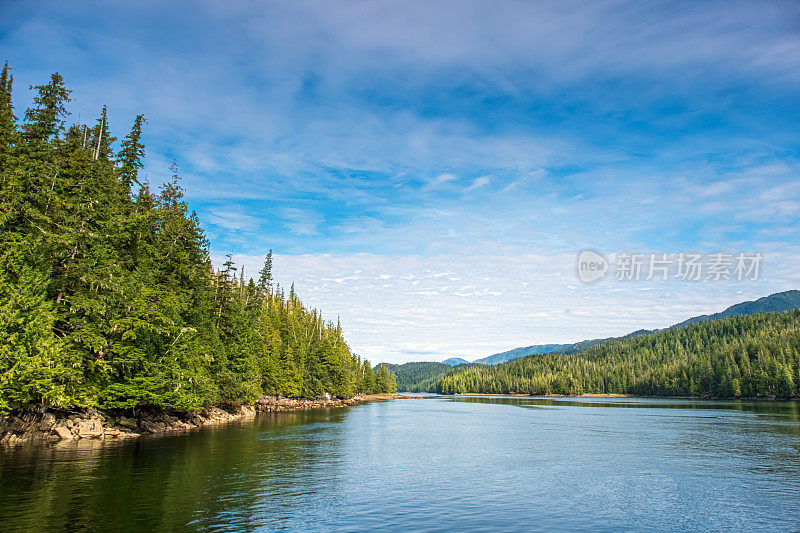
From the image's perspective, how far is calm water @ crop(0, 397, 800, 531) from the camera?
75.9 feet

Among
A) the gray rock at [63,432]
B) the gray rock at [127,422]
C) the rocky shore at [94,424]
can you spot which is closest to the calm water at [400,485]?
the rocky shore at [94,424]

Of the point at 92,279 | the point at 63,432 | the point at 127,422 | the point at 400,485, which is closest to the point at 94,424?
the point at 63,432

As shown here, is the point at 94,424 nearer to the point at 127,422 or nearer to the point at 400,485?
the point at 127,422

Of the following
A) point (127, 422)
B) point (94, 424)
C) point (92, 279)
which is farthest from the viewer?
point (127, 422)

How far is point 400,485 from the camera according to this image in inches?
1257

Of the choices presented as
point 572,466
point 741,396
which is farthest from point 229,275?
point 741,396

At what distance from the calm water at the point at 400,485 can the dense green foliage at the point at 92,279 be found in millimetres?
5976

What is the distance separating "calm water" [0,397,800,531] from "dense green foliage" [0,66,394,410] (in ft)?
19.6

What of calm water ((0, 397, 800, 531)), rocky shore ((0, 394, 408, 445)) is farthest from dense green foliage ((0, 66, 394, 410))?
calm water ((0, 397, 800, 531))

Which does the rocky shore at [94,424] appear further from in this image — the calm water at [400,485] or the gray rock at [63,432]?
the calm water at [400,485]

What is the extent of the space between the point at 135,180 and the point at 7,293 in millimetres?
27402

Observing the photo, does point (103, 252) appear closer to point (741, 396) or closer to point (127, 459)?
point (127, 459)

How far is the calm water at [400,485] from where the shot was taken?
23.1m

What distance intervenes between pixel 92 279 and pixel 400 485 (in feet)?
103
